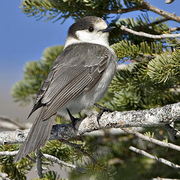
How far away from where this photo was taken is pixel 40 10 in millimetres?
2172

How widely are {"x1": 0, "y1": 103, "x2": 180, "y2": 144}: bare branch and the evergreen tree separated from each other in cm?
8

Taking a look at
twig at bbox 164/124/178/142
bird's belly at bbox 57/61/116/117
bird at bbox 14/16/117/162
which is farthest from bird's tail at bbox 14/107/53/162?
twig at bbox 164/124/178/142

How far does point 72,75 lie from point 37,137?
0.50 metres

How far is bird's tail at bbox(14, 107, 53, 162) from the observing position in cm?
161

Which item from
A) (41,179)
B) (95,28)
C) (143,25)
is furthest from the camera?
(95,28)

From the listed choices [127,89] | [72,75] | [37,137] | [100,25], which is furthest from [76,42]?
[37,137]

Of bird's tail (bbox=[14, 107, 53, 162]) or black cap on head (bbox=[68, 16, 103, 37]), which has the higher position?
black cap on head (bbox=[68, 16, 103, 37])

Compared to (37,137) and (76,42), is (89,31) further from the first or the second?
(37,137)

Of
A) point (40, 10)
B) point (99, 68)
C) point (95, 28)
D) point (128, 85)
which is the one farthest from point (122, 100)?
point (40, 10)

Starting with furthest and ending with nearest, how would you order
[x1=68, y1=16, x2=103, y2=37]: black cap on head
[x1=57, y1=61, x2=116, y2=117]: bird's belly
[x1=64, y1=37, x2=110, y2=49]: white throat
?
1. [x1=64, y1=37, x2=110, y2=49]: white throat
2. [x1=68, y1=16, x2=103, y2=37]: black cap on head
3. [x1=57, y1=61, x2=116, y2=117]: bird's belly

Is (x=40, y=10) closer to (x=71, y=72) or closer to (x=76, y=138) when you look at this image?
(x=71, y=72)

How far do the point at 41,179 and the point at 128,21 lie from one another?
111 cm

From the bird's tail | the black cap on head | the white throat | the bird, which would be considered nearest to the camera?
the bird's tail

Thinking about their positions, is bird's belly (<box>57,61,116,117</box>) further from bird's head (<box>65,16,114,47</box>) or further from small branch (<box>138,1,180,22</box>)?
small branch (<box>138,1,180,22</box>)
